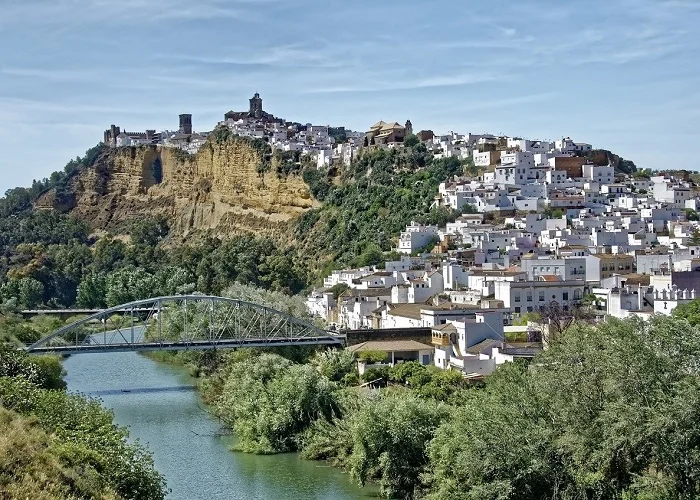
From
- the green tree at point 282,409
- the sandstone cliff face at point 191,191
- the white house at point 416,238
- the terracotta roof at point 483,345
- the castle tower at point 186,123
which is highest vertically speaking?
the castle tower at point 186,123

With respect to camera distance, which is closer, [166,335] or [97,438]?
[97,438]

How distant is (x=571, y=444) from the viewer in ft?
59.8

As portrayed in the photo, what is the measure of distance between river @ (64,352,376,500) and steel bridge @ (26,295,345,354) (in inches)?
65.0

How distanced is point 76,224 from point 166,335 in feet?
164

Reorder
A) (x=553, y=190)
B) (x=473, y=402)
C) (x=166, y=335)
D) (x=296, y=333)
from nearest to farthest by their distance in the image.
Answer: (x=473, y=402) < (x=296, y=333) < (x=166, y=335) < (x=553, y=190)

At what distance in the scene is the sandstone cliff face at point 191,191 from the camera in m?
76.2

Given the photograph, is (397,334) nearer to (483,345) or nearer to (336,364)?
(336,364)

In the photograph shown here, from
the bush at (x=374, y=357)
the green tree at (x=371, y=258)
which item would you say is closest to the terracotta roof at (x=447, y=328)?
the bush at (x=374, y=357)

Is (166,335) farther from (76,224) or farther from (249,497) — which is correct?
(76,224)

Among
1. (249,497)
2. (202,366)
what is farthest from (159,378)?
(249,497)

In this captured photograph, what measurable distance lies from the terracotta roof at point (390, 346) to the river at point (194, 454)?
17.4 ft

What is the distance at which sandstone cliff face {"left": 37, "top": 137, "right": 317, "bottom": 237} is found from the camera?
250 ft

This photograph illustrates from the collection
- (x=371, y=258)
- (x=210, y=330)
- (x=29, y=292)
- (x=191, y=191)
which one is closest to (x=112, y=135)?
(x=191, y=191)

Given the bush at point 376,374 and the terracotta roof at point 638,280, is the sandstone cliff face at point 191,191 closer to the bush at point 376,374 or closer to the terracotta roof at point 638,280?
the terracotta roof at point 638,280
